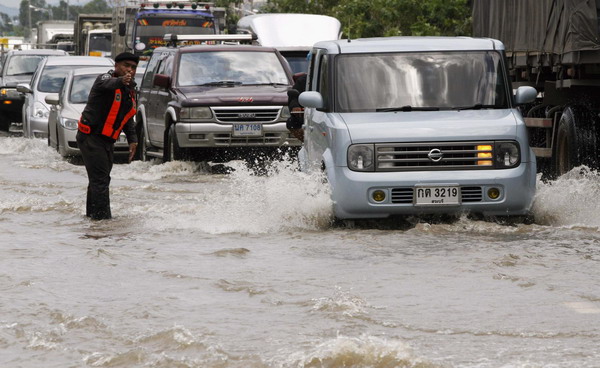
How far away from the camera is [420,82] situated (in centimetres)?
1233

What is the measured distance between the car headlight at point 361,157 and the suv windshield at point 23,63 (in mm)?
25574

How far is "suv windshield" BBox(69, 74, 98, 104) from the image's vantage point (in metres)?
23.9

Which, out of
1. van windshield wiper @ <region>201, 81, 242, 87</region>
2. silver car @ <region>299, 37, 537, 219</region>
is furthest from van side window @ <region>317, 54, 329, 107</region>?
van windshield wiper @ <region>201, 81, 242, 87</region>

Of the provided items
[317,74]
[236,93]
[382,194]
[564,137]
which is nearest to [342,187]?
[382,194]

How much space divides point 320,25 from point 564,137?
47.7 ft

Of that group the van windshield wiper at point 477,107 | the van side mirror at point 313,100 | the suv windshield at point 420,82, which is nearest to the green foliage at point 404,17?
the suv windshield at point 420,82

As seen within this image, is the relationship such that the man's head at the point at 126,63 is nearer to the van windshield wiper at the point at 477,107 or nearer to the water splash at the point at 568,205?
the van windshield wiper at the point at 477,107

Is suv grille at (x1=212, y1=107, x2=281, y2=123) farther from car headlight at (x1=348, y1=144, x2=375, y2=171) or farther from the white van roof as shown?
the white van roof

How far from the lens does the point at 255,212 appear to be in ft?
42.5

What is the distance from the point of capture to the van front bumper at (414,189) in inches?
451

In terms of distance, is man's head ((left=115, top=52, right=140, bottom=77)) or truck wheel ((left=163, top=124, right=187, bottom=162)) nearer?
man's head ((left=115, top=52, right=140, bottom=77))

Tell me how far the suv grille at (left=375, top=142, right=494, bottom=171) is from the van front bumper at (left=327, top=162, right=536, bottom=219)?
54mm

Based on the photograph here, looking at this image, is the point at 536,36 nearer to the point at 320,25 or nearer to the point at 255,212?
the point at 255,212

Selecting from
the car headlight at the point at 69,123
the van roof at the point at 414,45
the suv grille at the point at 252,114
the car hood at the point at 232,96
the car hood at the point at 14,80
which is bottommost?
the car hood at the point at 14,80
